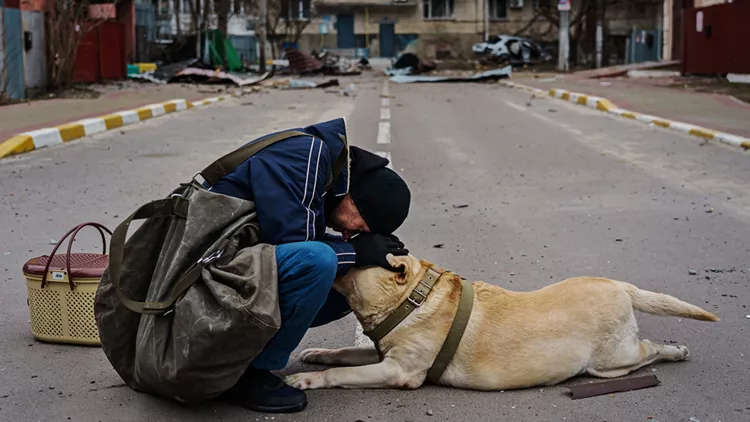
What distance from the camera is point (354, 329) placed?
14.8 ft

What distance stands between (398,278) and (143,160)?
8195 mm

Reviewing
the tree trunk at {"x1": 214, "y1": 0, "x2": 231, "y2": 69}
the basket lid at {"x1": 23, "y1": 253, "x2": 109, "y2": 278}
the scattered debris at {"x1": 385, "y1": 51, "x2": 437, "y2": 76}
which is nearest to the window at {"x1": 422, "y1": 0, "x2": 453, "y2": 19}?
the tree trunk at {"x1": 214, "y1": 0, "x2": 231, "y2": 69}

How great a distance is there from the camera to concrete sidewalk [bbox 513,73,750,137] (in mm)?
14750

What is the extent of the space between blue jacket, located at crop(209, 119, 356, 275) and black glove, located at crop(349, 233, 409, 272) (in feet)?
0.28

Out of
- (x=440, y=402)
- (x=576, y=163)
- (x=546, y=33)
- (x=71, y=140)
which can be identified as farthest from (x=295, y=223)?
(x=546, y=33)

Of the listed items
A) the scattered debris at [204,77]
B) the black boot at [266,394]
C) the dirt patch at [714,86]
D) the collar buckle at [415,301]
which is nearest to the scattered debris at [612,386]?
the collar buckle at [415,301]

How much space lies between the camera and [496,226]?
7.23 meters

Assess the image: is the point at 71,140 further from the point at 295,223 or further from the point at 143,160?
the point at 295,223

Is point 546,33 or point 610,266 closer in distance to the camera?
point 610,266

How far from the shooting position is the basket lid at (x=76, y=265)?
398 centimetres

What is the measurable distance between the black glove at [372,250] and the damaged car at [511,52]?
46952 millimetres

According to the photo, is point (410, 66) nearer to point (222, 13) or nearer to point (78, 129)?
point (222, 13)

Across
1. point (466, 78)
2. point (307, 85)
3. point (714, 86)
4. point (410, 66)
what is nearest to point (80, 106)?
point (307, 85)

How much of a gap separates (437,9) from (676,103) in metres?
50.8
